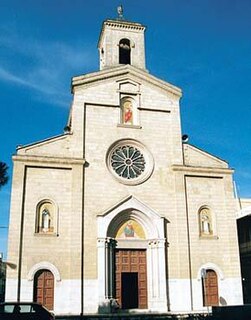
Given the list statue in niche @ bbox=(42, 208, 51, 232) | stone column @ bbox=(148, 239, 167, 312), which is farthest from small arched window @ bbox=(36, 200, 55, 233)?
stone column @ bbox=(148, 239, 167, 312)

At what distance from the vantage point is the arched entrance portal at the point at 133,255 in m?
22.0

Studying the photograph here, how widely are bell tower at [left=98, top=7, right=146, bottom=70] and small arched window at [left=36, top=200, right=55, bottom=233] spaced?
430 inches

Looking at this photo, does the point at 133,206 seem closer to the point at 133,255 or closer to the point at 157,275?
the point at 133,255

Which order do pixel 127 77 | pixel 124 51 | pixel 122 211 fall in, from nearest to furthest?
pixel 122 211 < pixel 127 77 < pixel 124 51

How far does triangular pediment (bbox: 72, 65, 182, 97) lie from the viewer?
2519cm

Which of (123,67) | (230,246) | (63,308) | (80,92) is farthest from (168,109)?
(63,308)

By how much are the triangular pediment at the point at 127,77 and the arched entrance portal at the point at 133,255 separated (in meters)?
7.74

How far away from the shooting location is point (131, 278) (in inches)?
924

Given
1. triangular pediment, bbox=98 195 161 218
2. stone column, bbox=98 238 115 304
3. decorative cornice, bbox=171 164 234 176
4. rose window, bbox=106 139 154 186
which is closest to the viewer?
stone column, bbox=98 238 115 304

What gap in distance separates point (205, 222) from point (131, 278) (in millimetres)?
5441

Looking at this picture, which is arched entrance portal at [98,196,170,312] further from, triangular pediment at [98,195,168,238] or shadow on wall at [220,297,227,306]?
shadow on wall at [220,297,227,306]

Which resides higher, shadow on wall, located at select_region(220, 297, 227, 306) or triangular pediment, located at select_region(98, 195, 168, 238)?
triangular pediment, located at select_region(98, 195, 168, 238)

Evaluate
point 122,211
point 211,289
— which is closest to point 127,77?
point 122,211

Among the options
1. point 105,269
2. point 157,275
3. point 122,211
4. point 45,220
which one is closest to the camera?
point 105,269
